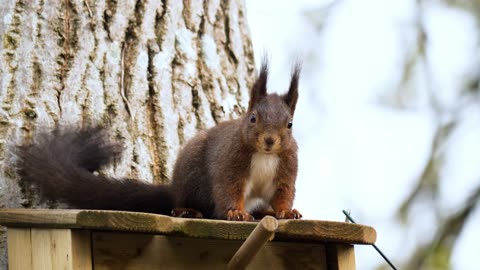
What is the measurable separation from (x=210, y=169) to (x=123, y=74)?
54 cm

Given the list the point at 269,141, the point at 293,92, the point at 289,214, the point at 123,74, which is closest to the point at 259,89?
the point at 293,92

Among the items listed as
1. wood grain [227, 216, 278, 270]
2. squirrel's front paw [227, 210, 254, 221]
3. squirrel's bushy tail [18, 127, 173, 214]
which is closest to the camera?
wood grain [227, 216, 278, 270]

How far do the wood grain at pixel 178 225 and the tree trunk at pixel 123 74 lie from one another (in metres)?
0.58

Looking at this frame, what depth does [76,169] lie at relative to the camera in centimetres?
283

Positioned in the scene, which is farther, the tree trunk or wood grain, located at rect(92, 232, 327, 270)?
the tree trunk

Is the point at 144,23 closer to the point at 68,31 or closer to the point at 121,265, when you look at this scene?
the point at 68,31

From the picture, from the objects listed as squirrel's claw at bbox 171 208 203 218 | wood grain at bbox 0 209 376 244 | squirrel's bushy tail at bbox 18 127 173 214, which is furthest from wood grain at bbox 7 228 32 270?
squirrel's claw at bbox 171 208 203 218

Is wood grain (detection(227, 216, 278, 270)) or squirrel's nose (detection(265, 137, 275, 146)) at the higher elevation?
squirrel's nose (detection(265, 137, 275, 146))

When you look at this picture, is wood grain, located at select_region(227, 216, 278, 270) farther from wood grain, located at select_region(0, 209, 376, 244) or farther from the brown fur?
the brown fur

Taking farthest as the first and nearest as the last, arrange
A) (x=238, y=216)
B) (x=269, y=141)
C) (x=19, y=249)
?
1. (x=269, y=141)
2. (x=238, y=216)
3. (x=19, y=249)

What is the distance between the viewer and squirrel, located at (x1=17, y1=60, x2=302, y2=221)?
2752mm

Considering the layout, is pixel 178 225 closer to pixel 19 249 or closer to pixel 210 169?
pixel 19 249

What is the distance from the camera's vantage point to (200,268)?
242cm

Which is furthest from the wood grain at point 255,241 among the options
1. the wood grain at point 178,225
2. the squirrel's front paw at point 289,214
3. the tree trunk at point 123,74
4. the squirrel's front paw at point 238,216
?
the tree trunk at point 123,74
